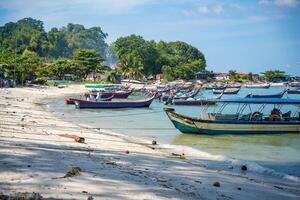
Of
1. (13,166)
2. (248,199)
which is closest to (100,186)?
(13,166)

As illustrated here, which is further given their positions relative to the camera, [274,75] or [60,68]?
[274,75]

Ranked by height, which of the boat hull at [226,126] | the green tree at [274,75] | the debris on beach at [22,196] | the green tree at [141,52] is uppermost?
the green tree at [141,52]

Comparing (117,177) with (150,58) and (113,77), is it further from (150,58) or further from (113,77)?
(150,58)

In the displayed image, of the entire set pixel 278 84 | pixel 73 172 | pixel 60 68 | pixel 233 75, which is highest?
pixel 233 75

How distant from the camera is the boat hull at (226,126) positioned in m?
23.8

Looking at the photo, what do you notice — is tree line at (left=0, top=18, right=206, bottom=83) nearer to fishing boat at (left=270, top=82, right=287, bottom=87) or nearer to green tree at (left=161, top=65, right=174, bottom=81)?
green tree at (left=161, top=65, right=174, bottom=81)

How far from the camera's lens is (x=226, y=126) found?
24.1m

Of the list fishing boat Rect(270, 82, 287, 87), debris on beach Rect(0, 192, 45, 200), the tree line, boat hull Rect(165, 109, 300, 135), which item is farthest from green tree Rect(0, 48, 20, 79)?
fishing boat Rect(270, 82, 287, 87)

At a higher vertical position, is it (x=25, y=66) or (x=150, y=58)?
(x=150, y=58)

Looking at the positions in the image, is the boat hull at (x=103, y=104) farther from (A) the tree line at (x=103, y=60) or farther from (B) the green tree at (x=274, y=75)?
(B) the green tree at (x=274, y=75)

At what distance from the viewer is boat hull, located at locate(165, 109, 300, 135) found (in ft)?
78.1

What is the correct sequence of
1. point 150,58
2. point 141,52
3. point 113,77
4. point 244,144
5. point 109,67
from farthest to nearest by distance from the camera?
point 109,67, point 150,58, point 141,52, point 113,77, point 244,144

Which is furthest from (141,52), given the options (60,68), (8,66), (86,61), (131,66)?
(8,66)

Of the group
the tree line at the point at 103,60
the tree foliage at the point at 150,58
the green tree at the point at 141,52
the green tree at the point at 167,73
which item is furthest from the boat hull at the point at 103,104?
the green tree at the point at 167,73
